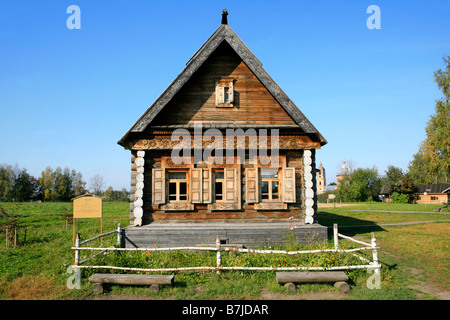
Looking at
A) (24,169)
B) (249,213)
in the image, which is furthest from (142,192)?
(24,169)

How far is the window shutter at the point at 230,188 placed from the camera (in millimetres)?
11547

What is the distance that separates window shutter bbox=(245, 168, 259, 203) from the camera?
456 inches

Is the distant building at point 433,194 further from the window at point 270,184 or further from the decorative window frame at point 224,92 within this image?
the decorative window frame at point 224,92

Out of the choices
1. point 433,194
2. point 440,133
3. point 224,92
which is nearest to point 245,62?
point 224,92

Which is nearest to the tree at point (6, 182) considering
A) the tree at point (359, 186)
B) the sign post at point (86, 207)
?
the sign post at point (86, 207)

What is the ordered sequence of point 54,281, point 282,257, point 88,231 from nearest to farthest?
point 54,281 < point 282,257 < point 88,231

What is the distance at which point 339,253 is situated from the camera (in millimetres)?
8742

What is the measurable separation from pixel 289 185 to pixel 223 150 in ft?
9.72

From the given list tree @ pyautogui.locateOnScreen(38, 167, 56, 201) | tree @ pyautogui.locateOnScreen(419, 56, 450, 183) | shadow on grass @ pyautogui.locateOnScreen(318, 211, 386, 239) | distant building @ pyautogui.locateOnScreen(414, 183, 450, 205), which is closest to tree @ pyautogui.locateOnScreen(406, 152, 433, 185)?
distant building @ pyautogui.locateOnScreen(414, 183, 450, 205)

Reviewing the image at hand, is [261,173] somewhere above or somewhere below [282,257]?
above

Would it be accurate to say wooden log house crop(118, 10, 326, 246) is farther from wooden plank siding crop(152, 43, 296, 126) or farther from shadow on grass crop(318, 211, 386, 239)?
shadow on grass crop(318, 211, 386, 239)

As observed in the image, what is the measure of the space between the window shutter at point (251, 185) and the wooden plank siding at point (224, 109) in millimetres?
1996

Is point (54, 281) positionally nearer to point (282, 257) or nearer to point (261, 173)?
point (282, 257)
